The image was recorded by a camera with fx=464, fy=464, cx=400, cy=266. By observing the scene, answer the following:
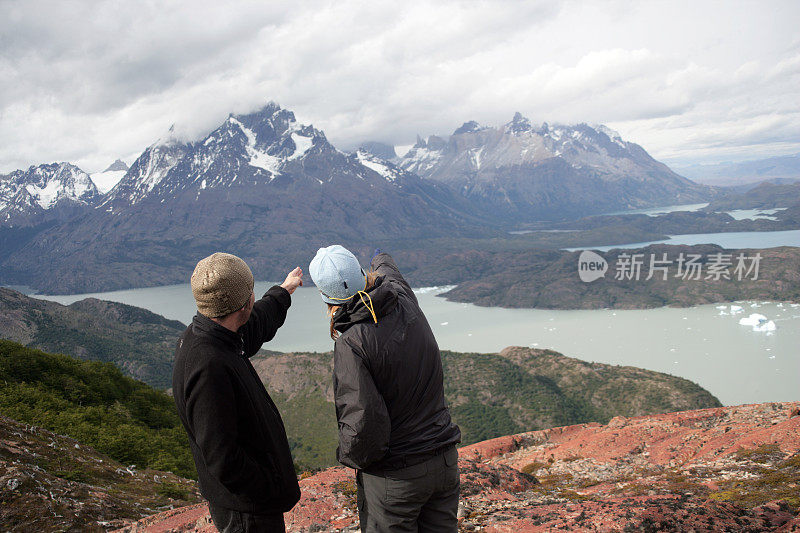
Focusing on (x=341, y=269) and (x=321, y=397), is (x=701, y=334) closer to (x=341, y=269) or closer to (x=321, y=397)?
(x=321, y=397)

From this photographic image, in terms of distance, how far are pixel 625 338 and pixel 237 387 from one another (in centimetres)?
12863

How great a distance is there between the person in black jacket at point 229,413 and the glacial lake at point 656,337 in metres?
86.0

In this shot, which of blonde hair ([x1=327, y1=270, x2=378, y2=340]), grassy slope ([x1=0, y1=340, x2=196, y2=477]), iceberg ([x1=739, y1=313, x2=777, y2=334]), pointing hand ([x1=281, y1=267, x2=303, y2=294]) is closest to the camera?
blonde hair ([x1=327, y1=270, x2=378, y2=340])

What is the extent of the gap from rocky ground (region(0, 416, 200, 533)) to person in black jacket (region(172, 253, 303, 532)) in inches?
176

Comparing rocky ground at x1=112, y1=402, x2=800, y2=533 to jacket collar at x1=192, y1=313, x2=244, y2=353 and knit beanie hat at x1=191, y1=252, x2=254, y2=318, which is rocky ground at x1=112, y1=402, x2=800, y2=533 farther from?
knit beanie hat at x1=191, y1=252, x2=254, y2=318

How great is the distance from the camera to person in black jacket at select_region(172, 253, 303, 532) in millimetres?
2719

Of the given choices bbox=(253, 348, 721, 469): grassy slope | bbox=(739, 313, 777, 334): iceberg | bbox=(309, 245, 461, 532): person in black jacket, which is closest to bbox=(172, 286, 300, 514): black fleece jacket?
bbox=(309, 245, 461, 532): person in black jacket

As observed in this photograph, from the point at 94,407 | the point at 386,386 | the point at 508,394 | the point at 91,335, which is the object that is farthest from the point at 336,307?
the point at 91,335

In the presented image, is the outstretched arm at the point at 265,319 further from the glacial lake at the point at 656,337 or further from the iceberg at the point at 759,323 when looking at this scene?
the iceberg at the point at 759,323

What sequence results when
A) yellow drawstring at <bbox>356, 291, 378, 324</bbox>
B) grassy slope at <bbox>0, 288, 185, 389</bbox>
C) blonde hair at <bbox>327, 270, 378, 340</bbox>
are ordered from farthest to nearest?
1. grassy slope at <bbox>0, 288, 185, 389</bbox>
2. blonde hair at <bbox>327, 270, 378, 340</bbox>
3. yellow drawstring at <bbox>356, 291, 378, 324</bbox>

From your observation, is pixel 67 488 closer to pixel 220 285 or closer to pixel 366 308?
pixel 220 285

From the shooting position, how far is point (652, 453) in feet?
41.6

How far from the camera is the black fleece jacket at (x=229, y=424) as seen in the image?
271cm

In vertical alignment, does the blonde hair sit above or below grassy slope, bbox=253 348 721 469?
above
